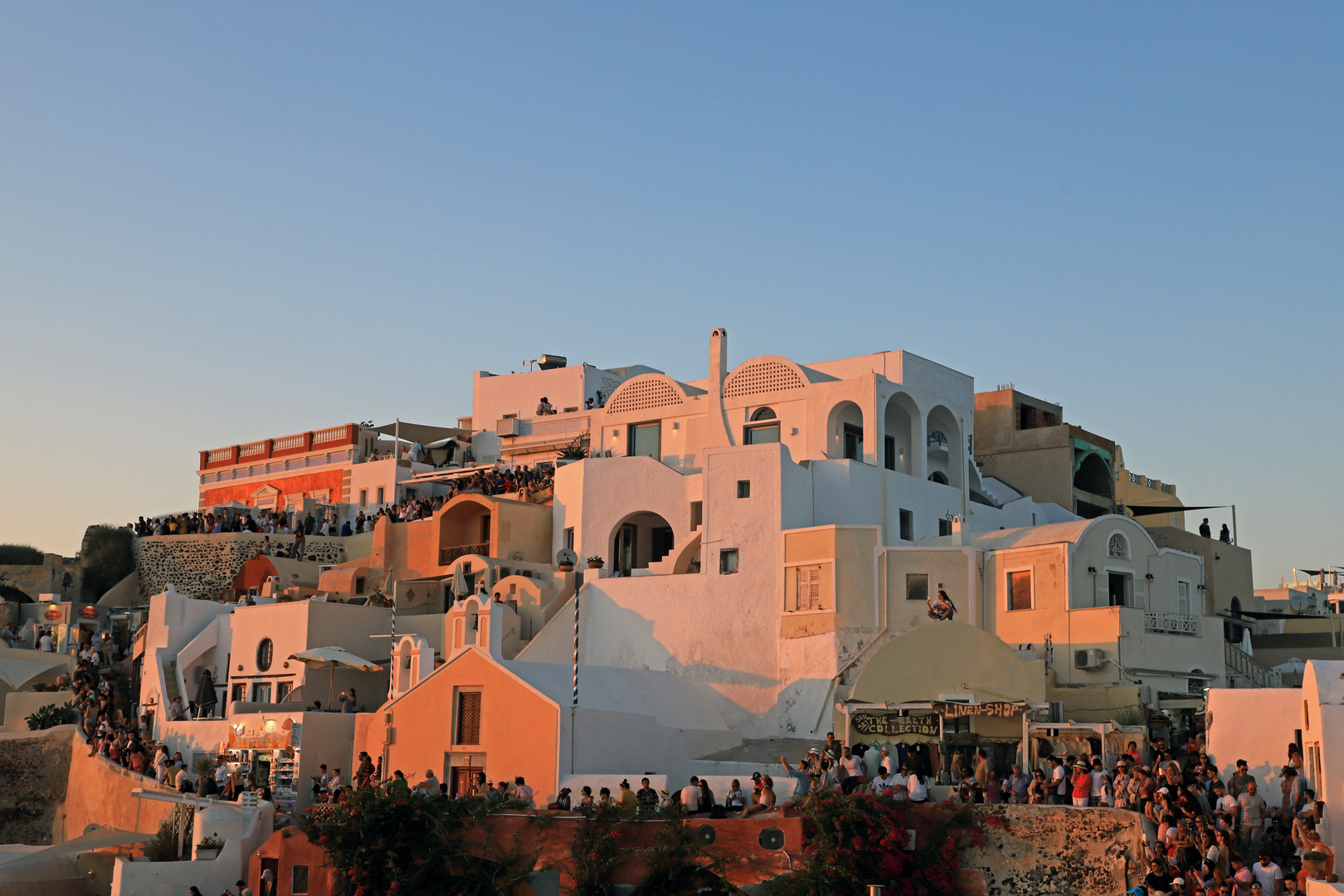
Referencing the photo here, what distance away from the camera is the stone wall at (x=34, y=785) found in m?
36.2

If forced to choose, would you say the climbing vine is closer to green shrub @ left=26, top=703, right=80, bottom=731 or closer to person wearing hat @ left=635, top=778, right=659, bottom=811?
person wearing hat @ left=635, top=778, right=659, bottom=811

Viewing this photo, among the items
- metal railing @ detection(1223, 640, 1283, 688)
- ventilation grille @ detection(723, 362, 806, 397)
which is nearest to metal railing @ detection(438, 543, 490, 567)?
ventilation grille @ detection(723, 362, 806, 397)

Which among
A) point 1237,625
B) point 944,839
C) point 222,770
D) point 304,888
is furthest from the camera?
point 1237,625

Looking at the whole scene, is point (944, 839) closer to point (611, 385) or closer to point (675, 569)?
point (675, 569)

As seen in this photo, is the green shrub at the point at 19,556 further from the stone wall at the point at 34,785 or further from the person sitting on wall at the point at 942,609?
the person sitting on wall at the point at 942,609

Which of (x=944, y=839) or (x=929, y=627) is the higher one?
(x=929, y=627)

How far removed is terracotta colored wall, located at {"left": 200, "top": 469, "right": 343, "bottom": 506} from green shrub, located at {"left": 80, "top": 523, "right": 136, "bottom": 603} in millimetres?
6519

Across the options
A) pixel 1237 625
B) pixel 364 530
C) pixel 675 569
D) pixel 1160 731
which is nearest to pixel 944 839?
pixel 1160 731

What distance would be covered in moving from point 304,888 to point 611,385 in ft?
98.4

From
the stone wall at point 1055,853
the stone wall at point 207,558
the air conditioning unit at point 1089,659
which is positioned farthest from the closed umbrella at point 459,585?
the stone wall at point 1055,853

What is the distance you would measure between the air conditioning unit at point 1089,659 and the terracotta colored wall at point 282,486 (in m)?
30.6

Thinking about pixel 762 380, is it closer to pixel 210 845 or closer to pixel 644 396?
pixel 644 396

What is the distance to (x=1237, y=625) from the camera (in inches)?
1539

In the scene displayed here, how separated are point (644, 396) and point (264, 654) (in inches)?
467
